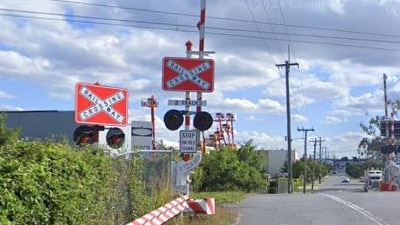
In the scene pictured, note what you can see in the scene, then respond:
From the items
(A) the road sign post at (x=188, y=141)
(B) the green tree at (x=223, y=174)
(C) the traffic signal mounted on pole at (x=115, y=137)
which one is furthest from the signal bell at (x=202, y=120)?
(B) the green tree at (x=223, y=174)

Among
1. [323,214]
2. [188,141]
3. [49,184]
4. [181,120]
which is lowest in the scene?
[323,214]

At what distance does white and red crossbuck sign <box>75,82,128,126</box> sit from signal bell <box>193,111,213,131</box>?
10.2 ft

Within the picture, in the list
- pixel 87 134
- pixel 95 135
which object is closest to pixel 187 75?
pixel 95 135

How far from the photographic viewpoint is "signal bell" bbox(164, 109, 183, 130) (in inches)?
598

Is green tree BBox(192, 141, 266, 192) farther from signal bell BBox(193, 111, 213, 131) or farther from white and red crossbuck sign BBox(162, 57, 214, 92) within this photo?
white and red crossbuck sign BBox(162, 57, 214, 92)

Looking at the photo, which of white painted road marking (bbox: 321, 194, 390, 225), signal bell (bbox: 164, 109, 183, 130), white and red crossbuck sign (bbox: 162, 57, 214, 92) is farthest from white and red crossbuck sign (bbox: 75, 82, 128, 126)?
white painted road marking (bbox: 321, 194, 390, 225)

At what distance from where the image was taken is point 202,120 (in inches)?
609

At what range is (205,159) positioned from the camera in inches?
1681

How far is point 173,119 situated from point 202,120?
714 millimetres

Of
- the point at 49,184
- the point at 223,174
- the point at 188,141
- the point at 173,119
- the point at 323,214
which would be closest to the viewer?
the point at 49,184

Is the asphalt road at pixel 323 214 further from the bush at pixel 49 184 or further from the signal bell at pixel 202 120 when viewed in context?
the bush at pixel 49 184

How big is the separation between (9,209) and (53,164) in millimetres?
1504

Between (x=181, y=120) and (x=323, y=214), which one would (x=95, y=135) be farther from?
(x=323, y=214)

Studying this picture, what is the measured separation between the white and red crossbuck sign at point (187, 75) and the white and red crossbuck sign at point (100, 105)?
274 cm
